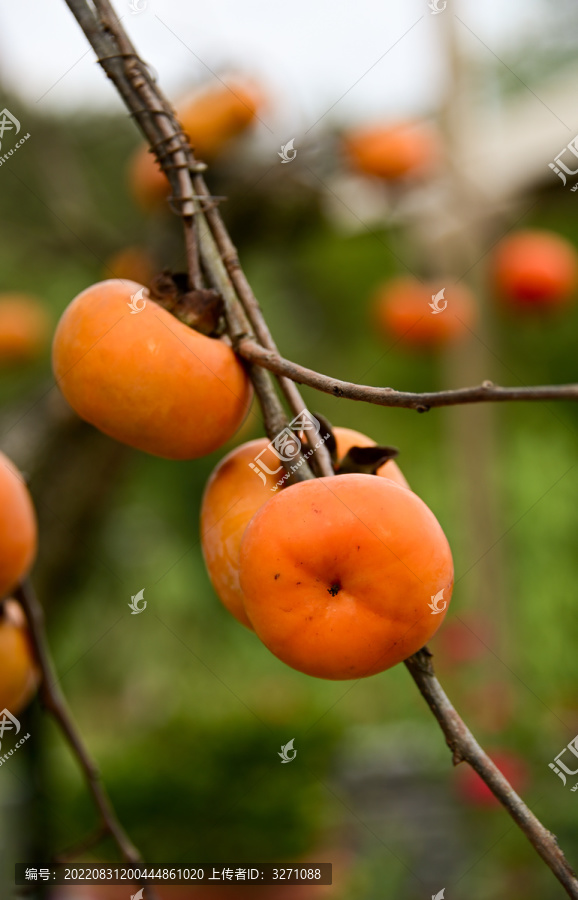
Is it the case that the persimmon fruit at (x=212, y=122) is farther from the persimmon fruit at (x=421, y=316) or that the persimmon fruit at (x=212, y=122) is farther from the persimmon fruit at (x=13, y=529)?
the persimmon fruit at (x=13, y=529)

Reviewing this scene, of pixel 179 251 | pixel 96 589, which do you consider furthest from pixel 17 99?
pixel 96 589

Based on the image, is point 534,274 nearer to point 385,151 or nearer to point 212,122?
point 385,151

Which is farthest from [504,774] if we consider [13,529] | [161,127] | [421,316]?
[161,127]

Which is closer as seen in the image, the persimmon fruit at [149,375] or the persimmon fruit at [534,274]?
the persimmon fruit at [149,375]

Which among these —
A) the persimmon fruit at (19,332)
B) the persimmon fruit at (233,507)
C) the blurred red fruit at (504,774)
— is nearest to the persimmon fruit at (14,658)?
the persimmon fruit at (233,507)

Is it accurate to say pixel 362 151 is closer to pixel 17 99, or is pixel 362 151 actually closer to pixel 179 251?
pixel 179 251
